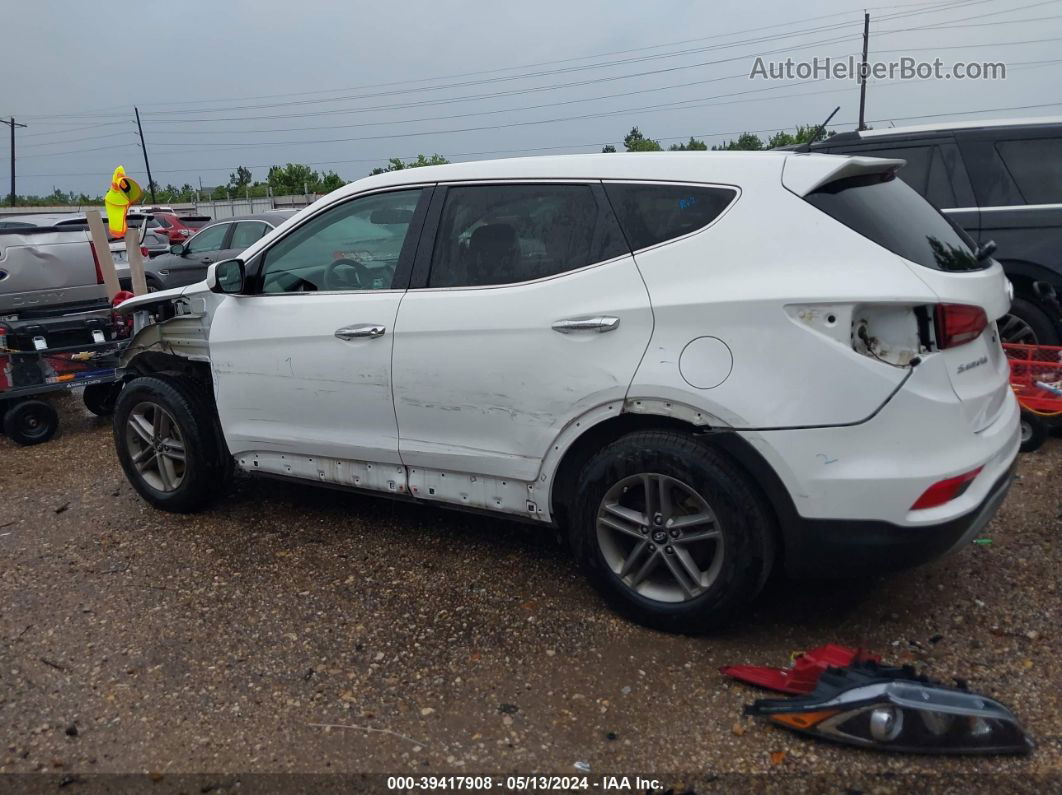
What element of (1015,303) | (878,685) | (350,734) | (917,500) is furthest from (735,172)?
(1015,303)

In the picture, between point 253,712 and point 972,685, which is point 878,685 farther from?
point 253,712

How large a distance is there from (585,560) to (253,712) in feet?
4.39

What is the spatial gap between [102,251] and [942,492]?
7231mm

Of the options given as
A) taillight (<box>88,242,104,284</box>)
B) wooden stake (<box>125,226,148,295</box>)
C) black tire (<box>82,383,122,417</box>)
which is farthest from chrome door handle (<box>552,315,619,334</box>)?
taillight (<box>88,242,104,284</box>)

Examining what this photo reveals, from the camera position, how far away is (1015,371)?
18.5ft

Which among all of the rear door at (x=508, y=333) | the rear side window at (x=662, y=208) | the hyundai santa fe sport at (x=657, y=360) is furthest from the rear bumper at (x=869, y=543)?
the rear side window at (x=662, y=208)

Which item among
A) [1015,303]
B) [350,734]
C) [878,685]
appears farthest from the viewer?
[1015,303]

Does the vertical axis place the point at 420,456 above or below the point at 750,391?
below

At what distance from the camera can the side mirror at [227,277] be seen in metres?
4.29

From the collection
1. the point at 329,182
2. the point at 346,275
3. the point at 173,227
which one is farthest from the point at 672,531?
the point at 329,182

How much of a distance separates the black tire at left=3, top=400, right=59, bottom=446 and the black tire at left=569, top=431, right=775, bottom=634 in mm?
5301

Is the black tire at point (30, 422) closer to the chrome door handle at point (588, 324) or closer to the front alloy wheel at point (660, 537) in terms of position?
the chrome door handle at point (588, 324)

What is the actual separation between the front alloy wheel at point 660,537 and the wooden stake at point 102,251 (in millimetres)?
6025

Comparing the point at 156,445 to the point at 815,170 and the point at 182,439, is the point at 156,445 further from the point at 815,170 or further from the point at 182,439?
the point at 815,170
